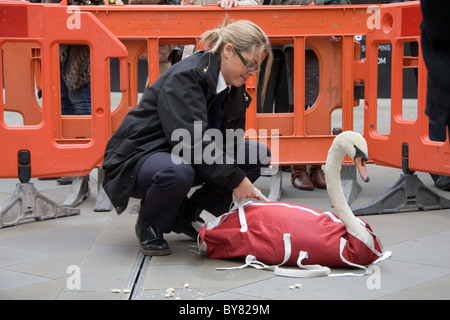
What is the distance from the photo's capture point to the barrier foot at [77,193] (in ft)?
17.9

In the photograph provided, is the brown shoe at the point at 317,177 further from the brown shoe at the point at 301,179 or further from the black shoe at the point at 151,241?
the black shoe at the point at 151,241

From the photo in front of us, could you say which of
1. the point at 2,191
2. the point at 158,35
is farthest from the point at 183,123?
the point at 2,191

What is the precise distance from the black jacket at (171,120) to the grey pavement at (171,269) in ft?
1.36

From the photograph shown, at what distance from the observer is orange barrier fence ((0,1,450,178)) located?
15.8ft

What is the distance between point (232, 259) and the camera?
3826 millimetres

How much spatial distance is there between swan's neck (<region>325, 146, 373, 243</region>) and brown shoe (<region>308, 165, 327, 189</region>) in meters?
2.25

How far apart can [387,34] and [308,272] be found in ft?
7.74

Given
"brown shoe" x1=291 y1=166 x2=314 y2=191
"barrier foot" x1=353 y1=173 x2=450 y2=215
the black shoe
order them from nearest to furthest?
the black shoe → "barrier foot" x1=353 y1=173 x2=450 y2=215 → "brown shoe" x1=291 y1=166 x2=314 y2=191

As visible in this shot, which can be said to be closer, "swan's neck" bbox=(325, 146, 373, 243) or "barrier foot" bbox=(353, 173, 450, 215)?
"swan's neck" bbox=(325, 146, 373, 243)

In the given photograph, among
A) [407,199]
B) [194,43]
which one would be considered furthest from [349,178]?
[194,43]

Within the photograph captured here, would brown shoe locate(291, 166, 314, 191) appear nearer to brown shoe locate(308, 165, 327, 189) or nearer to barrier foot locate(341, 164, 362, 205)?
brown shoe locate(308, 165, 327, 189)

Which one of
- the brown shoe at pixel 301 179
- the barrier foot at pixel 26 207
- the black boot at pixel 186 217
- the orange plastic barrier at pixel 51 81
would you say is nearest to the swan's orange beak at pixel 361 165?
the black boot at pixel 186 217

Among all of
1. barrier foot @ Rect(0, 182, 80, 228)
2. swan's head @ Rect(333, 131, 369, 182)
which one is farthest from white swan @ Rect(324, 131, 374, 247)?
barrier foot @ Rect(0, 182, 80, 228)

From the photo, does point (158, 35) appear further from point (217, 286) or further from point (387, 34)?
point (217, 286)
